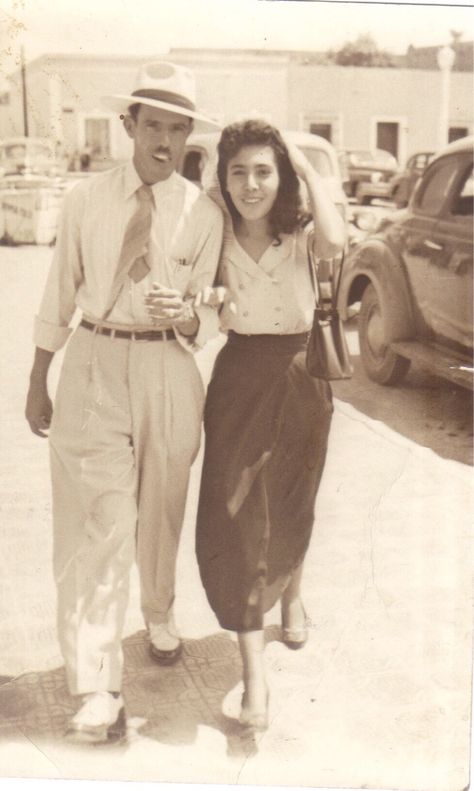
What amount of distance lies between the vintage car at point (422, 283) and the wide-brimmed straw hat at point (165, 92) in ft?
3.33

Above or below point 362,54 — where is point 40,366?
below

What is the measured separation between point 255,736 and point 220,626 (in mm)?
371

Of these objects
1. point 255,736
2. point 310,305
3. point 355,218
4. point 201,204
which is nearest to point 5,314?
point 201,204

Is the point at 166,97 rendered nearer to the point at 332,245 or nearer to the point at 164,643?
the point at 332,245

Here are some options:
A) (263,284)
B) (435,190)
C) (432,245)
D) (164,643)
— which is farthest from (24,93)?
(435,190)

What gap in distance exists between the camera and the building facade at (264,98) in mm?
3184

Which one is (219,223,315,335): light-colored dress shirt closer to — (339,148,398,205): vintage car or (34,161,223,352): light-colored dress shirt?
(34,161,223,352): light-colored dress shirt

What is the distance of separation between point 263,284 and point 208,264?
0.18 m

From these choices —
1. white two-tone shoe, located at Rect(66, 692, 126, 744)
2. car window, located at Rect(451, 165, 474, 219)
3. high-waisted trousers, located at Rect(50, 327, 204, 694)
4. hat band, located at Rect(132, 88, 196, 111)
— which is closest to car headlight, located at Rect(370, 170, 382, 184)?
hat band, located at Rect(132, 88, 196, 111)

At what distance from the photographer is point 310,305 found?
10.5 ft

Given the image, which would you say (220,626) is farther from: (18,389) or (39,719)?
(18,389)

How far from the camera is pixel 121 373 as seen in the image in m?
3.13

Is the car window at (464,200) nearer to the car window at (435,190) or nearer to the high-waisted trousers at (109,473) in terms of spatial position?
the car window at (435,190)

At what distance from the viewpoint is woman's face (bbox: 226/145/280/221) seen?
121 inches
